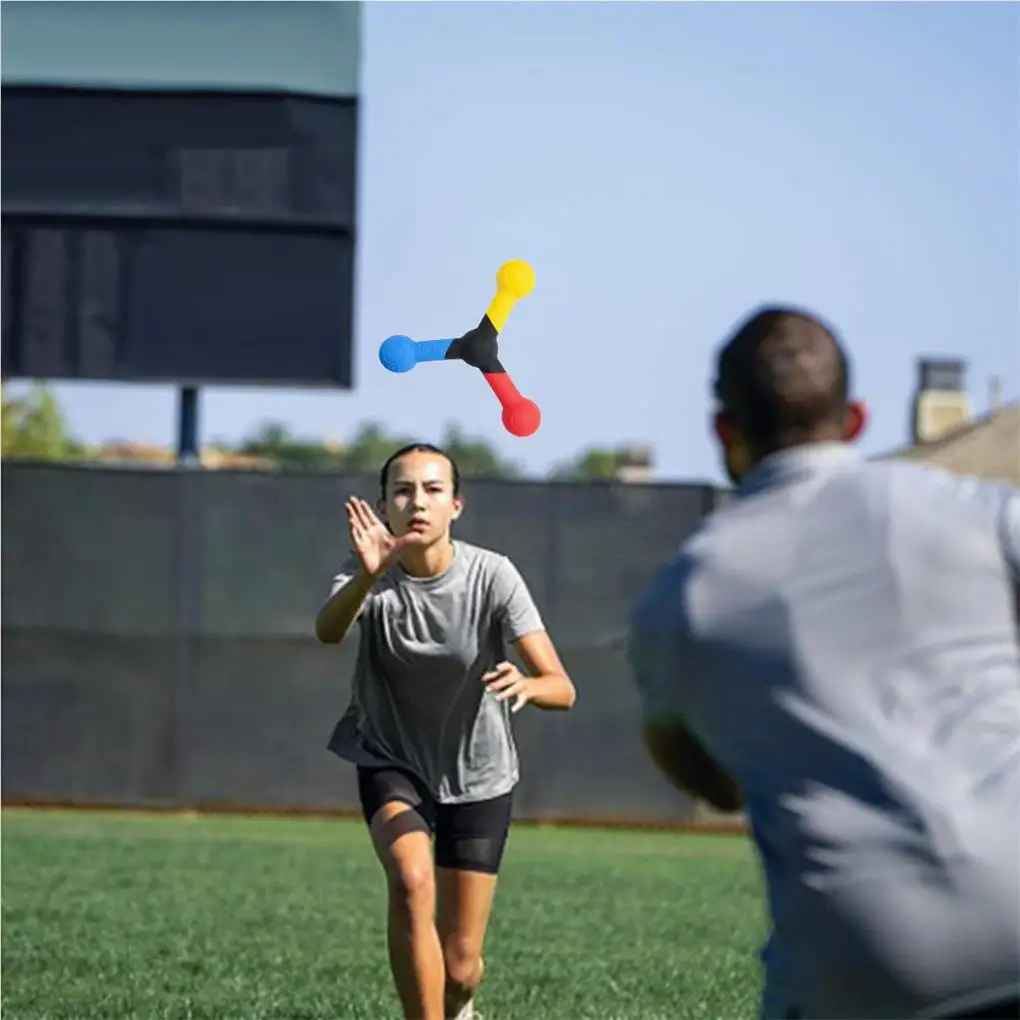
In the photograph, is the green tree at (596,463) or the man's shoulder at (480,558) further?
the green tree at (596,463)

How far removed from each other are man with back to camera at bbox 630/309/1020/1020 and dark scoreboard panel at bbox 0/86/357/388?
15.2m

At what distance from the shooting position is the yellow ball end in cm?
796

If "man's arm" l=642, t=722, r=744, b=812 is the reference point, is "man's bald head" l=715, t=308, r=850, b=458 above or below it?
above

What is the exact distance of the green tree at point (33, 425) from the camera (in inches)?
2124

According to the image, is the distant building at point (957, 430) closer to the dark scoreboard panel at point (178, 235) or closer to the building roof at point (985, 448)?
the building roof at point (985, 448)

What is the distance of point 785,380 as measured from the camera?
341 cm

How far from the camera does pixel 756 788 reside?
3.42 metres

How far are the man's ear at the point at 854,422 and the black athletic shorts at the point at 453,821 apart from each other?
12.6ft


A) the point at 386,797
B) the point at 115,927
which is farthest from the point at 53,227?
the point at 386,797

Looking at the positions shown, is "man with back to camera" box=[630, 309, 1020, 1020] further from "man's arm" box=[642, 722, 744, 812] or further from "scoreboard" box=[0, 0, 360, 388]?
"scoreboard" box=[0, 0, 360, 388]

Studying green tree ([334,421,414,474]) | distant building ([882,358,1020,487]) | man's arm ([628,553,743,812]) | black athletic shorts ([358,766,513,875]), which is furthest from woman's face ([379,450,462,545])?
green tree ([334,421,414,474])

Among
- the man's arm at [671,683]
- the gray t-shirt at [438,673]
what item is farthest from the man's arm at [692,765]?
the gray t-shirt at [438,673]

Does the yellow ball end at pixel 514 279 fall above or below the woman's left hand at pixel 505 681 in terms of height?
above

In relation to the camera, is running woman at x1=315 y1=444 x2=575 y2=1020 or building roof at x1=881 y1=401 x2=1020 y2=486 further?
building roof at x1=881 y1=401 x2=1020 y2=486
